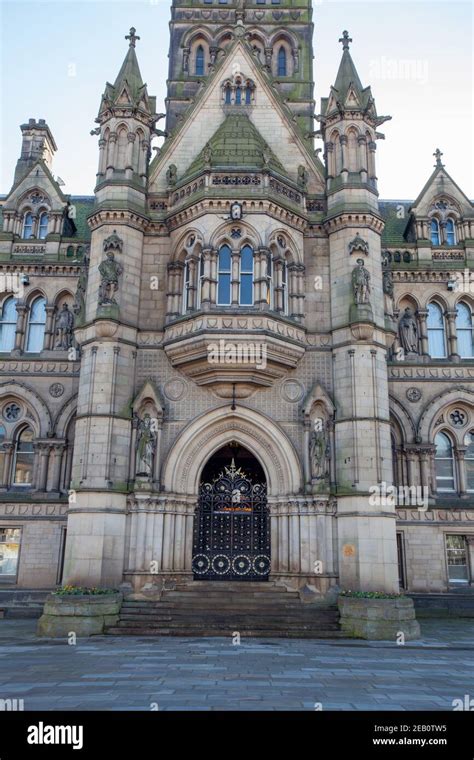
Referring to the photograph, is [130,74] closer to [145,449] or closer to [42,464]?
[145,449]

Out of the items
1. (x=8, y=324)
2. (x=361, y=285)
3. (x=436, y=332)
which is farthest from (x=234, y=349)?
(x=8, y=324)

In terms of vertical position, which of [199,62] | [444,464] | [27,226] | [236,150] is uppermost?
[199,62]

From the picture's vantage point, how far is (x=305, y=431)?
19156mm

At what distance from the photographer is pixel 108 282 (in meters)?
19.5

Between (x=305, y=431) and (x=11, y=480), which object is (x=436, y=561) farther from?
(x=11, y=480)

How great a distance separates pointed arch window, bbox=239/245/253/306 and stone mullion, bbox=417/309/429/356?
8.83m

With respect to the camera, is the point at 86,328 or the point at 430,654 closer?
the point at 430,654

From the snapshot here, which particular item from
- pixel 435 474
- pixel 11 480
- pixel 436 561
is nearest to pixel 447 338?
pixel 435 474

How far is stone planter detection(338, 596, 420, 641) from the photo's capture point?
1602 cm

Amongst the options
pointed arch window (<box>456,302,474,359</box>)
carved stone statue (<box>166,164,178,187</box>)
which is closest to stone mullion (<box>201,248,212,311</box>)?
carved stone statue (<box>166,164,178,187</box>)

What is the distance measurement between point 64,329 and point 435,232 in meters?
16.3

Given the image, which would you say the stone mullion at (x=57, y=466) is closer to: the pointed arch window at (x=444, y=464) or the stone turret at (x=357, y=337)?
the stone turret at (x=357, y=337)

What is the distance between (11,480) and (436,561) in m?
16.1

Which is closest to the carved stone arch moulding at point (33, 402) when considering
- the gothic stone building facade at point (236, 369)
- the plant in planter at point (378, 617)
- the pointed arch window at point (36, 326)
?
the gothic stone building facade at point (236, 369)
